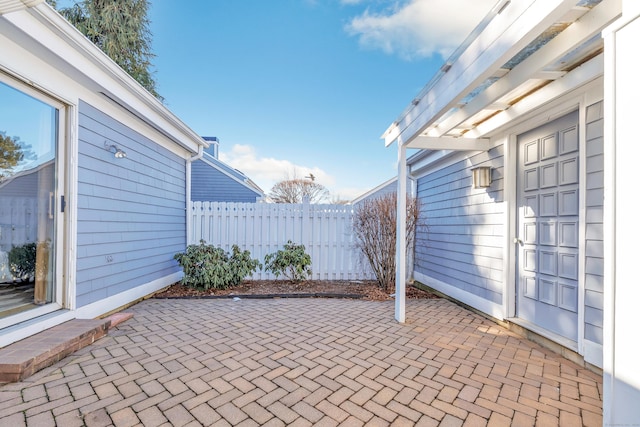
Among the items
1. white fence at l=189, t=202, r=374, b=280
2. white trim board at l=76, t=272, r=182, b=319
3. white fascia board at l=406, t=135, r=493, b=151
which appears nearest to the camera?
white trim board at l=76, t=272, r=182, b=319

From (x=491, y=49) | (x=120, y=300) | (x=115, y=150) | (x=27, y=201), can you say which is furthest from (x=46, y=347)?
(x=491, y=49)

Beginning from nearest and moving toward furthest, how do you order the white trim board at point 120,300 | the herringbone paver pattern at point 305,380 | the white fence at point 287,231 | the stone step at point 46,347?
the herringbone paver pattern at point 305,380, the stone step at point 46,347, the white trim board at point 120,300, the white fence at point 287,231

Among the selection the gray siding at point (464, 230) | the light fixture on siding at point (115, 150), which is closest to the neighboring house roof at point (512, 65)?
the gray siding at point (464, 230)

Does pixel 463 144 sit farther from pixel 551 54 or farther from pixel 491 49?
pixel 491 49

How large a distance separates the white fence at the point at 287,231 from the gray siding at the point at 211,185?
5.10 meters

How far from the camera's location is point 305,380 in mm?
2180

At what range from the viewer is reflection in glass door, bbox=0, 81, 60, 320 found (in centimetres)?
256

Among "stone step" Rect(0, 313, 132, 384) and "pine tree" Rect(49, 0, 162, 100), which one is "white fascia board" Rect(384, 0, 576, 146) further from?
"pine tree" Rect(49, 0, 162, 100)

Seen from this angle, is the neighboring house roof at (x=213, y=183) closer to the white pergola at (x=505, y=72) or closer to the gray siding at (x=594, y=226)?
the white pergola at (x=505, y=72)

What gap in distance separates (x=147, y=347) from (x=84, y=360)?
0.45 metres

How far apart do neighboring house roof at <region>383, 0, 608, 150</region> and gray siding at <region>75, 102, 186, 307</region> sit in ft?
11.6

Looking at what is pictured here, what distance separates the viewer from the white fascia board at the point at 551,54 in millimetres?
1617

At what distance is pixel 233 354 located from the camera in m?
2.60

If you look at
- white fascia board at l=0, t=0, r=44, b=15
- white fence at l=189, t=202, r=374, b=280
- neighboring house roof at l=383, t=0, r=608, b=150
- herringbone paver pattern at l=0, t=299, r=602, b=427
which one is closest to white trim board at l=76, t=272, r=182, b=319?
herringbone paver pattern at l=0, t=299, r=602, b=427
